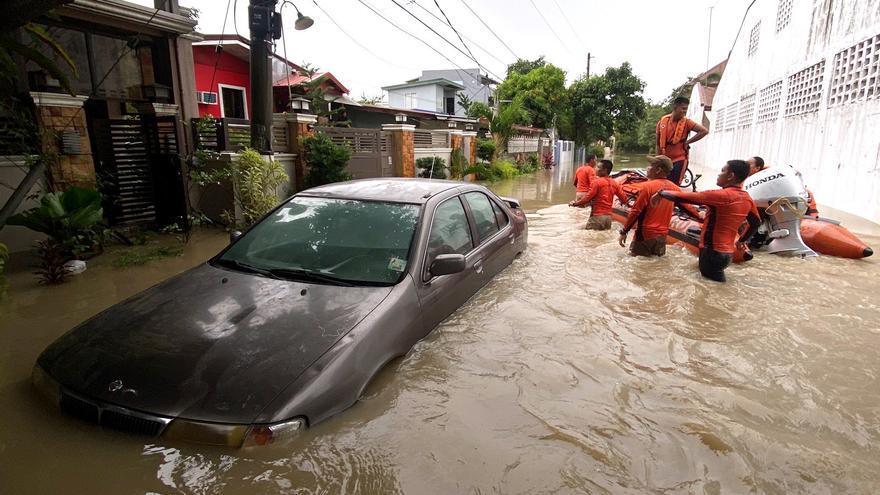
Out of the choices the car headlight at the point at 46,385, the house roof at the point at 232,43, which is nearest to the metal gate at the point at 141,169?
the car headlight at the point at 46,385

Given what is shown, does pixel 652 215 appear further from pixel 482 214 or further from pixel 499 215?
pixel 482 214

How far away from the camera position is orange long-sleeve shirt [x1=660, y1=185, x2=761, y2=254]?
191 inches

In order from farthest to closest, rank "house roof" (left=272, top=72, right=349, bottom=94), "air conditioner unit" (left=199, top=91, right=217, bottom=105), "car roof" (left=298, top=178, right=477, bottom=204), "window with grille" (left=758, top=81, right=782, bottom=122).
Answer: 1. "house roof" (left=272, top=72, right=349, bottom=94)
2. "air conditioner unit" (left=199, top=91, right=217, bottom=105)
3. "window with grille" (left=758, top=81, right=782, bottom=122)
4. "car roof" (left=298, top=178, right=477, bottom=204)

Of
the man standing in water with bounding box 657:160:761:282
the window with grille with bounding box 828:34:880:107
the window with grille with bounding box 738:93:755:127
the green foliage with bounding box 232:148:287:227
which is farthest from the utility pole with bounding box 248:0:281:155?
the window with grille with bounding box 738:93:755:127

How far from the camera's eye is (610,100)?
32188 mm

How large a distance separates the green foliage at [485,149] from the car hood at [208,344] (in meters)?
17.1

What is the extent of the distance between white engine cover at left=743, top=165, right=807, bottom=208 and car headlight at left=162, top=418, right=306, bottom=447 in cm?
668

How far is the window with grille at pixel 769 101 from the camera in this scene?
13828 mm

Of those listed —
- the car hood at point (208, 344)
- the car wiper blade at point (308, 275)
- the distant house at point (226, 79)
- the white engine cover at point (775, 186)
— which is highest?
the distant house at point (226, 79)

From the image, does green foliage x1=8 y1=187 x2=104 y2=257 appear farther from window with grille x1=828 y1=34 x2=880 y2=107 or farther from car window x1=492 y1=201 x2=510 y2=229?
window with grille x1=828 y1=34 x2=880 y2=107

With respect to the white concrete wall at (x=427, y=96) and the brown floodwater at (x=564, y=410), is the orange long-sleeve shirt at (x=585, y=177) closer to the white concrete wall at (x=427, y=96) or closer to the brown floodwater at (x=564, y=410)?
the brown floodwater at (x=564, y=410)

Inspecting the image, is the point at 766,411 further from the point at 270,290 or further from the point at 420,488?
the point at 270,290

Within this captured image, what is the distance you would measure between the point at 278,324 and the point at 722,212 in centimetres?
460

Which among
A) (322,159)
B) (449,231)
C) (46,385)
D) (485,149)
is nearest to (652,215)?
(449,231)
